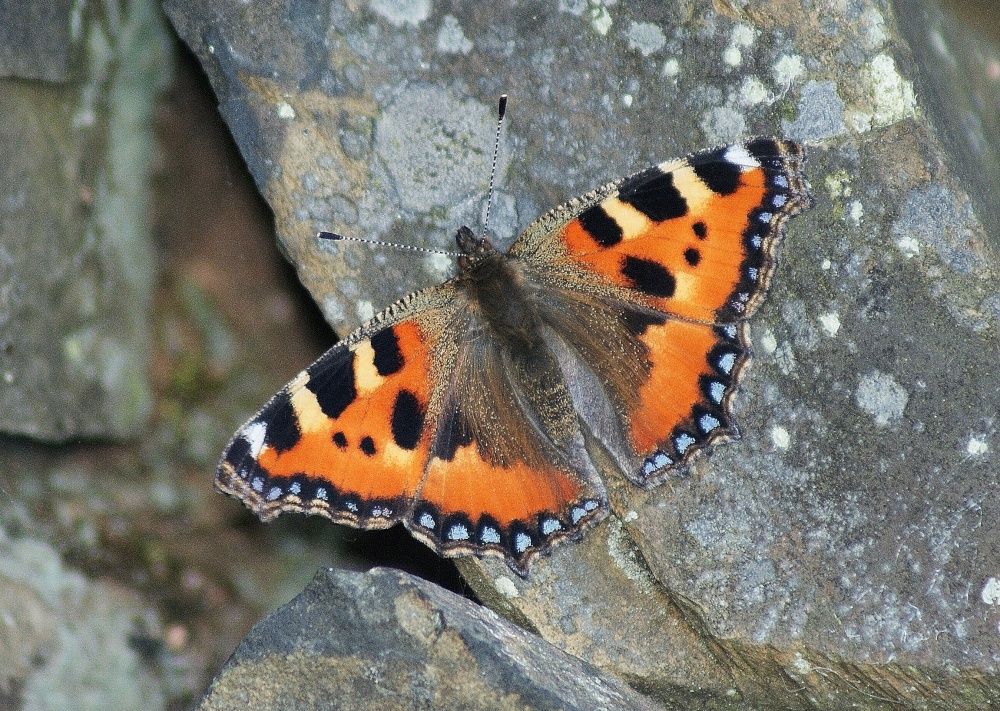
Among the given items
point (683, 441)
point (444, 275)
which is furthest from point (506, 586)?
point (444, 275)

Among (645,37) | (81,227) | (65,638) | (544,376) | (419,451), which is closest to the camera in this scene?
(419,451)

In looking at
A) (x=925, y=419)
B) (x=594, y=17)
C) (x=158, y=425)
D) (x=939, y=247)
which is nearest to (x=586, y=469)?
(x=925, y=419)

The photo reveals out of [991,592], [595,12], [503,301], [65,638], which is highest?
[595,12]

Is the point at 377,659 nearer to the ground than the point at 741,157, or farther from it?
nearer to the ground

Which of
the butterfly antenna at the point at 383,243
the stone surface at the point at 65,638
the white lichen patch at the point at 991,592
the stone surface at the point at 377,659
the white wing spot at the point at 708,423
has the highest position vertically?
the white lichen patch at the point at 991,592

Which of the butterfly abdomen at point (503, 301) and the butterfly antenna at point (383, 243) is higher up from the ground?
the butterfly abdomen at point (503, 301)

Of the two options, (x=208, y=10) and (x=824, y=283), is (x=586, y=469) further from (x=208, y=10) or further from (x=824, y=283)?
(x=208, y=10)

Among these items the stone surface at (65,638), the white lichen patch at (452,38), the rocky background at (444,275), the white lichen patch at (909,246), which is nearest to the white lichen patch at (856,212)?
the rocky background at (444,275)

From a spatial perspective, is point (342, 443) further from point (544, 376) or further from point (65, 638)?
point (65, 638)

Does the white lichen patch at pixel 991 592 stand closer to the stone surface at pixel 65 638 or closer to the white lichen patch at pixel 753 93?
the white lichen patch at pixel 753 93
